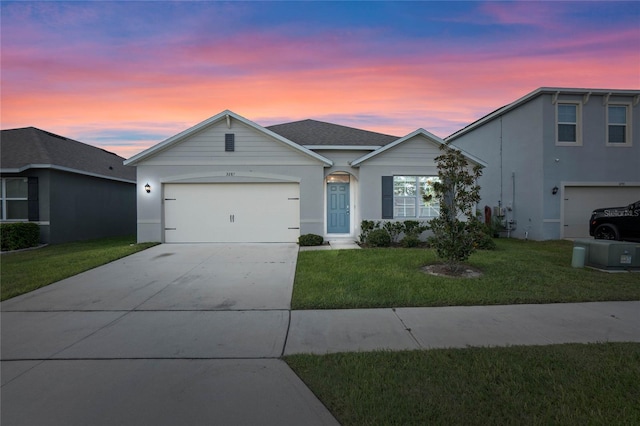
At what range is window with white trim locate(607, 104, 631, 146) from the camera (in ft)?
45.6

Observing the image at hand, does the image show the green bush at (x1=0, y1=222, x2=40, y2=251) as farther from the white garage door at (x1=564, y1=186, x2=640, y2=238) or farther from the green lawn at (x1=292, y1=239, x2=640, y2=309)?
the white garage door at (x1=564, y1=186, x2=640, y2=238)

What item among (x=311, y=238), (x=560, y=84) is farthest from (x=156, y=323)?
(x=560, y=84)

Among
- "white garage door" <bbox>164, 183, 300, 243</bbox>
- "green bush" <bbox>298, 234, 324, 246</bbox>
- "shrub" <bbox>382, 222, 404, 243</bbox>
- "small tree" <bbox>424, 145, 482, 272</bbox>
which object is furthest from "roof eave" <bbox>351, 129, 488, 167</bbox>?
"small tree" <bbox>424, 145, 482, 272</bbox>

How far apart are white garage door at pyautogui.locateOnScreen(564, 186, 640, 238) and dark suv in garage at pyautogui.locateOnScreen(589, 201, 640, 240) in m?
2.06

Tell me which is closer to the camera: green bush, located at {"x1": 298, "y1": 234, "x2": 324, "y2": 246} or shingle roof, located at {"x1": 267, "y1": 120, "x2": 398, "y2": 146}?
green bush, located at {"x1": 298, "y1": 234, "x2": 324, "y2": 246}

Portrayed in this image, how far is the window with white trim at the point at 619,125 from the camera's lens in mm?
13891

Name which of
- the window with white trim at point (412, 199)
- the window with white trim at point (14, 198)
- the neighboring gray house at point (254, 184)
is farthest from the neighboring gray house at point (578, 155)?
the window with white trim at point (14, 198)

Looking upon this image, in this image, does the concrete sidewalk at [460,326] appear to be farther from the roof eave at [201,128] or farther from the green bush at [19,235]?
the green bush at [19,235]

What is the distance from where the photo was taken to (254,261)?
946 cm

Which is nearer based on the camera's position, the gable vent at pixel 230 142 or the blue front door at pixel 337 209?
the gable vent at pixel 230 142

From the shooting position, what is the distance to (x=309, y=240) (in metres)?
12.3

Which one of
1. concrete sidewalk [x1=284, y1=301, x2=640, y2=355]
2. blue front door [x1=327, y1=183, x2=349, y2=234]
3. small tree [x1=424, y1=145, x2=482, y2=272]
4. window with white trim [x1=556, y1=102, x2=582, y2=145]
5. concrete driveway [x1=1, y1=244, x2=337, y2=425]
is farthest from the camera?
blue front door [x1=327, y1=183, x2=349, y2=234]

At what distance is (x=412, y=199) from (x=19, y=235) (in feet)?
50.2

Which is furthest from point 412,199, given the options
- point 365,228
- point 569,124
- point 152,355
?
point 152,355
